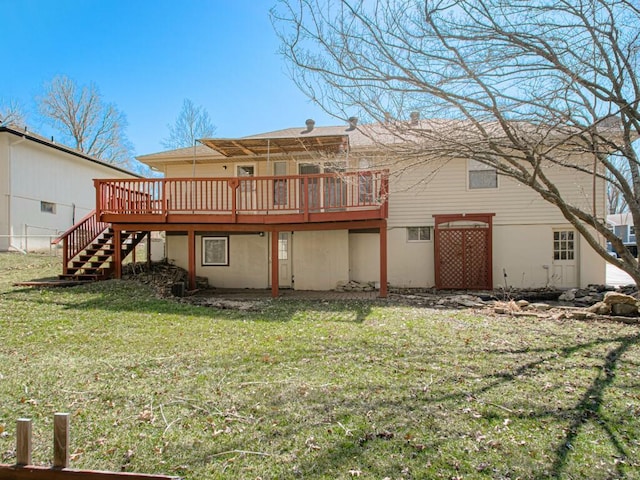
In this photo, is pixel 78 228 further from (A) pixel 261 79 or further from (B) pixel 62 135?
(B) pixel 62 135

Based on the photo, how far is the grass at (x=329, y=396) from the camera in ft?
8.46

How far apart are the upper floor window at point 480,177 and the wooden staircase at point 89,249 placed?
35.2 ft

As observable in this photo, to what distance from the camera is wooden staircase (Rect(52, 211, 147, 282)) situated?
10086mm

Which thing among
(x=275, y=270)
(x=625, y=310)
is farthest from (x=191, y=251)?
(x=625, y=310)

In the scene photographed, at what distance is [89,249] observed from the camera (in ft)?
35.3

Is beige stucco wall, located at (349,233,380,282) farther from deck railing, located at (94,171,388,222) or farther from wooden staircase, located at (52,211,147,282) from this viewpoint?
wooden staircase, located at (52,211,147,282)

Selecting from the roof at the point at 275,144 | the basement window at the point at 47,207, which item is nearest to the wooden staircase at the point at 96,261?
Result: the roof at the point at 275,144

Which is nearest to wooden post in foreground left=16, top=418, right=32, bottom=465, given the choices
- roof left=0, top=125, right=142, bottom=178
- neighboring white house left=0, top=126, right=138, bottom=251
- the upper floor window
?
the upper floor window

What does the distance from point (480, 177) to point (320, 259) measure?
19.0 feet

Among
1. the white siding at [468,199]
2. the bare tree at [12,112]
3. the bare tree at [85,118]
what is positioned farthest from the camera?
the bare tree at [85,118]

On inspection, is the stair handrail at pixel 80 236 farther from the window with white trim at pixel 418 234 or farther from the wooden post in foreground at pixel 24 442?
the wooden post in foreground at pixel 24 442

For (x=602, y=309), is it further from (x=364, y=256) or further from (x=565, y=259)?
(x=364, y=256)

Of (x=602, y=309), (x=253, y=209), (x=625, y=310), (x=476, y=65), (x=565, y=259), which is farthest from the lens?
(x=565, y=259)

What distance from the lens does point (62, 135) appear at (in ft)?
102
